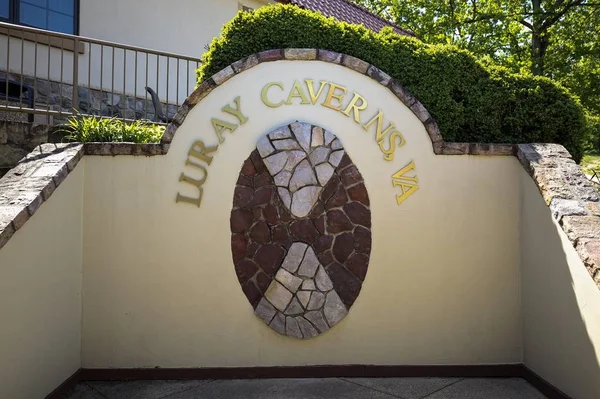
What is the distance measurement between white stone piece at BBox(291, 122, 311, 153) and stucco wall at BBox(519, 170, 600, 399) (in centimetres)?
206

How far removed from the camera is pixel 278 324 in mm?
5219

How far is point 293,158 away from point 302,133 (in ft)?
0.81

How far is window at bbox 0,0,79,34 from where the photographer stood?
8305mm

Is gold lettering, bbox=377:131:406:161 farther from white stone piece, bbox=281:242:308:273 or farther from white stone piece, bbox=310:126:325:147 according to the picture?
white stone piece, bbox=281:242:308:273

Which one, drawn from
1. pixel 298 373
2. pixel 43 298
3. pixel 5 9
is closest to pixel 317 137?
pixel 298 373

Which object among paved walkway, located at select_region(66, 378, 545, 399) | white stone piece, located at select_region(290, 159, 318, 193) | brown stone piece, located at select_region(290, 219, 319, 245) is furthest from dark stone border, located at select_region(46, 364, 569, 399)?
white stone piece, located at select_region(290, 159, 318, 193)

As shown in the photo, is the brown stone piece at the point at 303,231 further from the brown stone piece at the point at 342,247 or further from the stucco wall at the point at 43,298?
the stucco wall at the point at 43,298

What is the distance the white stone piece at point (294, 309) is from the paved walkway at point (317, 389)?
0.60 meters

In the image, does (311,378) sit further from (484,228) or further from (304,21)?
(304,21)

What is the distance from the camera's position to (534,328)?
17.1ft

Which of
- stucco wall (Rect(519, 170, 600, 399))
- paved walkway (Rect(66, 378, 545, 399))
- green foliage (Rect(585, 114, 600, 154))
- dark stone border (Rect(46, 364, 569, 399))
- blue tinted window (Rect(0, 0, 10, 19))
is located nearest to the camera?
stucco wall (Rect(519, 170, 600, 399))

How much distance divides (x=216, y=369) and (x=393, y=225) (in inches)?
82.8

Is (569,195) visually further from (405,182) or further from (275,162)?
(275,162)

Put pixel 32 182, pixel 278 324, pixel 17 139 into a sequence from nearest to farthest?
1. pixel 32 182
2. pixel 278 324
3. pixel 17 139
